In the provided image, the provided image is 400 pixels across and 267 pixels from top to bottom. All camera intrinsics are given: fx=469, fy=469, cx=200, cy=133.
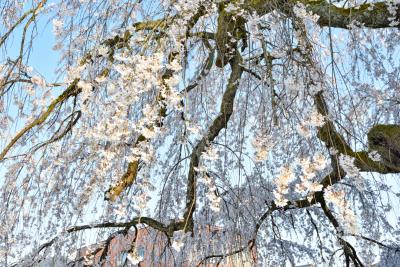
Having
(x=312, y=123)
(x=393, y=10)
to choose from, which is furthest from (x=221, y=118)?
(x=393, y=10)

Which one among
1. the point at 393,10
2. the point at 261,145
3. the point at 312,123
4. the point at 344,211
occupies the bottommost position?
the point at 344,211

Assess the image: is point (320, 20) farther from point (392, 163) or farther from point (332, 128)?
point (392, 163)

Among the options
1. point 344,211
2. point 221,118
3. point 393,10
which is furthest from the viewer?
point 221,118

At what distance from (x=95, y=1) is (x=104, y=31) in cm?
23

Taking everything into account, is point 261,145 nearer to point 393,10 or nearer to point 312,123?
point 312,123

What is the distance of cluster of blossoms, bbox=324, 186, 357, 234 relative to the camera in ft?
6.67

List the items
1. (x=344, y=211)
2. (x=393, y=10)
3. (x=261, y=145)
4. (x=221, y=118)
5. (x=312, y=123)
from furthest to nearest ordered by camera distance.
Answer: (x=221, y=118) → (x=393, y=10) → (x=312, y=123) → (x=261, y=145) → (x=344, y=211)

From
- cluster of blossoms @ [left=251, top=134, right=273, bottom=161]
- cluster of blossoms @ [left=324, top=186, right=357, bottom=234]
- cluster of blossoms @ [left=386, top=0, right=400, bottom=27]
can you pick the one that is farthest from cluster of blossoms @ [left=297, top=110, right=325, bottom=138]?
cluster of blossoms @ [left=386, top=0, right=400, bottom=27]

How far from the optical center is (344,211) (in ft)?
6.81

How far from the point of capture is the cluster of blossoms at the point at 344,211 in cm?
203

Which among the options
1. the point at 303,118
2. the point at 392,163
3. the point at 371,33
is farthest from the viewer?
the point at 371,33

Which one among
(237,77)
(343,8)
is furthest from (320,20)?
(237,77)

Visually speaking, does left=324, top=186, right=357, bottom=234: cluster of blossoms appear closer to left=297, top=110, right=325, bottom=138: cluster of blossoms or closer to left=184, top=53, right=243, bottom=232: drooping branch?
left=297, top=110, right=325, bottom=138: cluster of blossoms

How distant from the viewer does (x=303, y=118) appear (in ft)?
8.69
